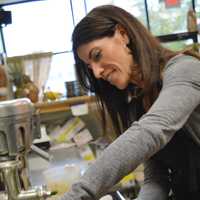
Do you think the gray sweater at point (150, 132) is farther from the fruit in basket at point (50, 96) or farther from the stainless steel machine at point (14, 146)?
the fruit in basket at point (50, 96)

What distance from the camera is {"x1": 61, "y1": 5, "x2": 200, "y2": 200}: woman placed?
A: 26.4 inches

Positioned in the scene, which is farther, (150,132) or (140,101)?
(140,101)

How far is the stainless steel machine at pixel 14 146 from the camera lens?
813 millimetres

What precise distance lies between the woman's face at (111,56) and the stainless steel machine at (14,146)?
22cm

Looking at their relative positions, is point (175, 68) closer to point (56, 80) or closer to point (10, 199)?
point (10, 199)

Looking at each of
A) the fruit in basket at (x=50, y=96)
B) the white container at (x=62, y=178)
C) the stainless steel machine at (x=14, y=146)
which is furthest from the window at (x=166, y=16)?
the stainless steel machine at (x=14, y=146)

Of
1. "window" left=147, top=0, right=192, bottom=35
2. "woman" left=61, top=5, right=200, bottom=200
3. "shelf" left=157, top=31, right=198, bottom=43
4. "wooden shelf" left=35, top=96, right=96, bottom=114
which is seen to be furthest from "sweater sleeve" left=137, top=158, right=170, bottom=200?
"window" left=147, top=0, right=192, bottom=35

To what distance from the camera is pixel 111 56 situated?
0.94 meters

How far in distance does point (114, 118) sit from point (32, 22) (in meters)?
3.81

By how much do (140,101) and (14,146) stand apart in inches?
19.3

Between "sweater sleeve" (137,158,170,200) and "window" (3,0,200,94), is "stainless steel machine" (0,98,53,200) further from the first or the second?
"window" (3,0,200,94)

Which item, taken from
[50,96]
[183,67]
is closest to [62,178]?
[50,96]

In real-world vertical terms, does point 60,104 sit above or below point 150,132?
below

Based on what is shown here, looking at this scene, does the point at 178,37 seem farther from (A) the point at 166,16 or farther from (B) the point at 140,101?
(A) the point at 166,16
